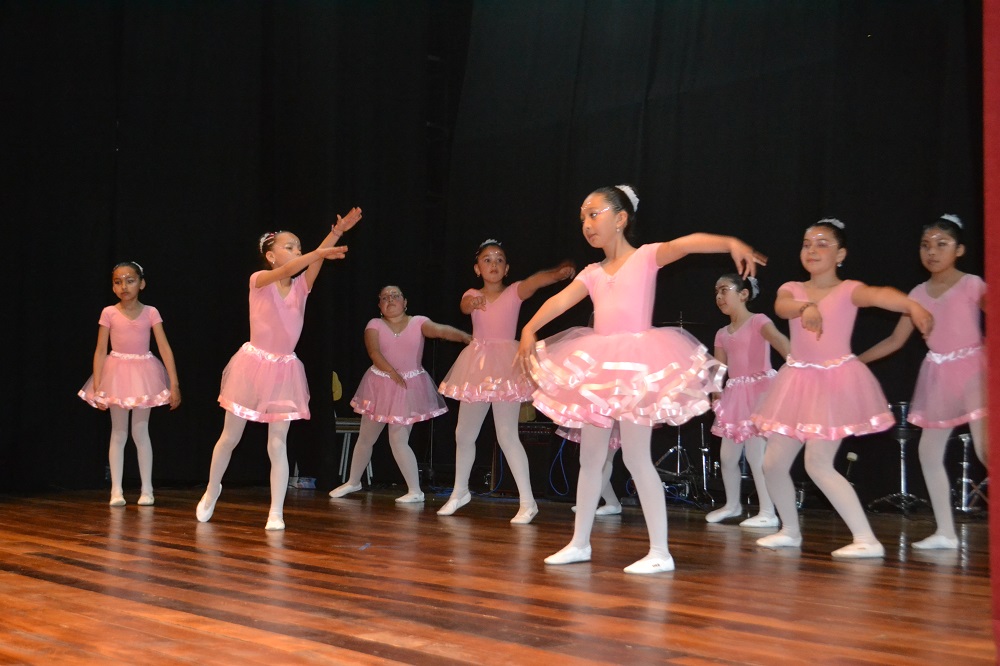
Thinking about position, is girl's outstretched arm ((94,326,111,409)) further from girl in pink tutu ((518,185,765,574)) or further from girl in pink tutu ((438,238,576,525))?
girl in pink tutu ((518,185,765,574))

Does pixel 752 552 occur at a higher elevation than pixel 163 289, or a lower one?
lower

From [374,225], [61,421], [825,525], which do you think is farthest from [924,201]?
[61,421]

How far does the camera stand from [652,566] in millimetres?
3279

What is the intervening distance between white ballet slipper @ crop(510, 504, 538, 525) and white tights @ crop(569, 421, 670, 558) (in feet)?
4.44

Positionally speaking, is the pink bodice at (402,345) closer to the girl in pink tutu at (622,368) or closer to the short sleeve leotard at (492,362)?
the short sleeve leotard at (492,362)

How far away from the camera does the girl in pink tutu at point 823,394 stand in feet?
12.4

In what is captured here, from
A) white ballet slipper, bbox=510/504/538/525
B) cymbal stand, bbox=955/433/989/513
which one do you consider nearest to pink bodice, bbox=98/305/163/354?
white ballet slipper, bbox=510/504/538/525

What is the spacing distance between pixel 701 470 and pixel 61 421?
168 inches

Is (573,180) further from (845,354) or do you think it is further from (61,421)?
(61,421)

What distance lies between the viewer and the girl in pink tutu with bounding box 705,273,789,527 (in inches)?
203

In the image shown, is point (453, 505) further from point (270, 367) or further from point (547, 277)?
point (547, 277)

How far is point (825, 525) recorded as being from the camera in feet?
16.5

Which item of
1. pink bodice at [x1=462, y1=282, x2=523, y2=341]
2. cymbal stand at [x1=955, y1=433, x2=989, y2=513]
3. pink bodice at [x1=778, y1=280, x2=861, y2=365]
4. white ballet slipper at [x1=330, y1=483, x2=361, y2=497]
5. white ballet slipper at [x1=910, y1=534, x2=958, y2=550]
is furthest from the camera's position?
white ballet slipper at [x1=330, y1=483, x2=361, y2=497]

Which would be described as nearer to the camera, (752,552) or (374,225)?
(752,552)
